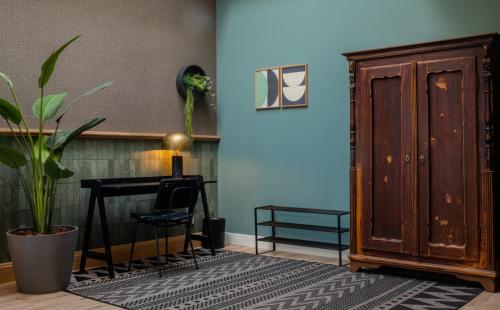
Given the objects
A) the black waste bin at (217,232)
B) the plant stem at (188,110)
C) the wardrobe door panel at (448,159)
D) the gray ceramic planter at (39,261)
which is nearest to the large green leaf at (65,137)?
the gray ceramic planter at (39,261)

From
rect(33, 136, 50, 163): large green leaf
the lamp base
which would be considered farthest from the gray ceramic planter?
the lamp base

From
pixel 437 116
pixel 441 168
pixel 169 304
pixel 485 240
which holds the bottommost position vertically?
pixel 169 304

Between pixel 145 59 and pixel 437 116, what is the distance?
9.31 feet

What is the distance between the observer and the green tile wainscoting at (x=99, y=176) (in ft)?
14.0

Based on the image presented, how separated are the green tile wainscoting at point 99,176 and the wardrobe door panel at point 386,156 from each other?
1978 mm

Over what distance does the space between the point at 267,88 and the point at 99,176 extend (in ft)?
6.41

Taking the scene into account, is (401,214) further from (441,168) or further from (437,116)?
(437,116)

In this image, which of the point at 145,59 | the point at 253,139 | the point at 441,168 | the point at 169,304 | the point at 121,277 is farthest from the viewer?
the point at 253,139

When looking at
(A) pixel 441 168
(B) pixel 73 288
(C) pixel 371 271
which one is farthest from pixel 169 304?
(A) pixel 441 168

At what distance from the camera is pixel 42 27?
4.48 metres

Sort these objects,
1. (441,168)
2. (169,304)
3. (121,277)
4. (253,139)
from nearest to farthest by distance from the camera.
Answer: (169,304) < (441,168) < (121,277) < (253,139)

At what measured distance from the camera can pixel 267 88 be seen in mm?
5598

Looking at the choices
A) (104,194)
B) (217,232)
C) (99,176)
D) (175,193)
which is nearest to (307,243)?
(217,232)

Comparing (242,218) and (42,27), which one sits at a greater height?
(42,27)
